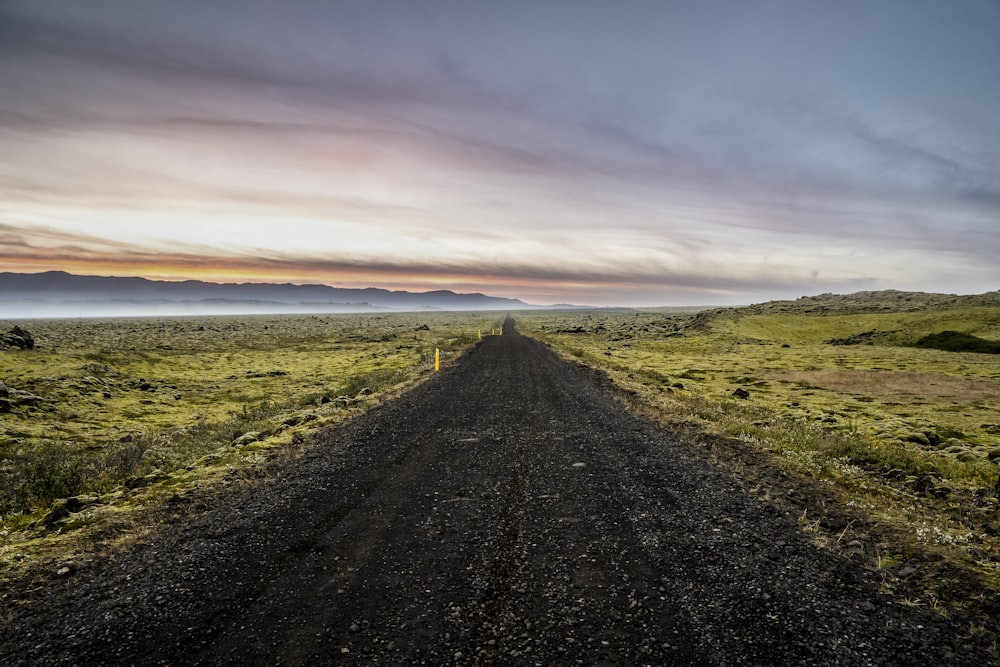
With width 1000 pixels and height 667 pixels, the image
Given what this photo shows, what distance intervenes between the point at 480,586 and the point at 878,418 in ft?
63.5

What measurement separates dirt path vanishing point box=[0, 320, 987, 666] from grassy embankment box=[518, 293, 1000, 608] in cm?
188

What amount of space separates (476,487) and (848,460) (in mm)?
10189

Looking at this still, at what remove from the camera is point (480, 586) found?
241 inches

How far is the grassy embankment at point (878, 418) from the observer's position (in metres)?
8.48

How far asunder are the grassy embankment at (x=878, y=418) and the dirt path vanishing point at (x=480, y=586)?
1877mm

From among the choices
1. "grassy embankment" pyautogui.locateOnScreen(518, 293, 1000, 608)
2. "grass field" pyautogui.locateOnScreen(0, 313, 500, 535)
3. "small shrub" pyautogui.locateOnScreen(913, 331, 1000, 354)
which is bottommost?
"grass field" pyautogui.locateOnScreen(0, 313, 500, 535)

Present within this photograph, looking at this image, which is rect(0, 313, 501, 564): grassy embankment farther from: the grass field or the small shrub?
the small shrub

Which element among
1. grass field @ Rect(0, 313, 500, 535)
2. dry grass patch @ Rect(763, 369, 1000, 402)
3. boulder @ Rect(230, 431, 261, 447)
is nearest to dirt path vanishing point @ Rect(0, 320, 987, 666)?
boulder @ Rect(230, 431, 261, 447)

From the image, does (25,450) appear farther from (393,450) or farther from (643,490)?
(643,490)

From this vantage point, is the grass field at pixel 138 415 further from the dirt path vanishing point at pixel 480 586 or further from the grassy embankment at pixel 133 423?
the dirt path vanishing point at pixel 480 586

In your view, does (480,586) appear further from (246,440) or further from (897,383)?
(897,383)

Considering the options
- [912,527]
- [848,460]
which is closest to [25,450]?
[912,527]

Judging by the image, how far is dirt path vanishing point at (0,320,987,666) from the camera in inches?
195

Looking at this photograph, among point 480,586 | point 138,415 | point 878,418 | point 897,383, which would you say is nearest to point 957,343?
point 897,383
